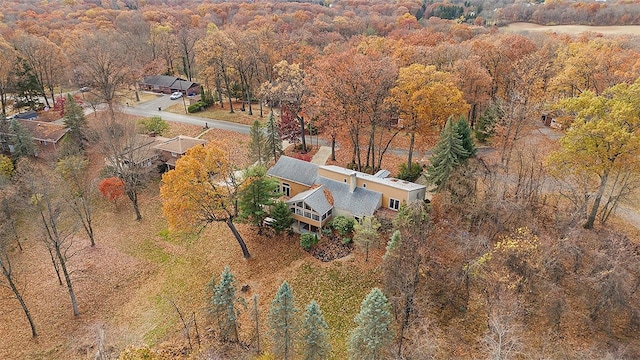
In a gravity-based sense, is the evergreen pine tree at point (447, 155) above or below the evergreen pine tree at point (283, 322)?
above

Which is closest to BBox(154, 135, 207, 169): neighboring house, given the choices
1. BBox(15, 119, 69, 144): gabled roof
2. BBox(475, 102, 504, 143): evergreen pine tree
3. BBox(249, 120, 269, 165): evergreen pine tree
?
BBox(249, 120, 269, 165): evergreen pine tree

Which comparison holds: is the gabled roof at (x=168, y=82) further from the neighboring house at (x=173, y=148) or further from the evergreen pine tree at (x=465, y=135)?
the evergreen pine tree at (x=465, y=135)

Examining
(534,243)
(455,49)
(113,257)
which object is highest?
(455,49)

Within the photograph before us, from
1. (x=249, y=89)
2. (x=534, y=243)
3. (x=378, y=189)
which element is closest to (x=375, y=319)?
(x=534, y=243)

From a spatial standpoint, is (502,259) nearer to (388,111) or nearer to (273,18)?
(388,111)

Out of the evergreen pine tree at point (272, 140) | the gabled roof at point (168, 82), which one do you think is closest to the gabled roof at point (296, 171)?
the evergreen pine tree at point (272, 140)

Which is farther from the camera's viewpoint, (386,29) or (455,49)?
(386,29)
